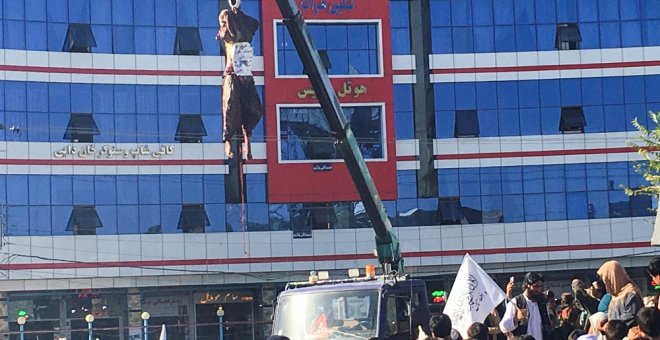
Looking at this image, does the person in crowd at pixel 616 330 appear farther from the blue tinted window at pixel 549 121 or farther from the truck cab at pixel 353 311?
the blue tinted window at pixel 549 121

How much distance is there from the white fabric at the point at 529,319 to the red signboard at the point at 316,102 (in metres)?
26.2

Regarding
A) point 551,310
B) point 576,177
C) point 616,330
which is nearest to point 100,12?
point 576,177

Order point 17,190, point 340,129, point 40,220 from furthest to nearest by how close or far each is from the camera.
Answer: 1. point 40,220
2. point 17,190
3. point 340,129

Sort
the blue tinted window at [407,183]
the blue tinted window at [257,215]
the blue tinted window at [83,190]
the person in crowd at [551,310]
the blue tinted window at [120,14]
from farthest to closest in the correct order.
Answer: the blue tinted window at [407,183] < the blue tinted window at [257,215] < the blue tinted window at [120,14] < the blue tinted window at [83,190] < the person in crowd at [551,310]

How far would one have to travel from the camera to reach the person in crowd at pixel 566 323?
41.9 feet

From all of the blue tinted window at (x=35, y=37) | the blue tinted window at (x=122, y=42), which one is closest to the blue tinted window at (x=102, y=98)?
the blue tinted window at (x=122, y=42)

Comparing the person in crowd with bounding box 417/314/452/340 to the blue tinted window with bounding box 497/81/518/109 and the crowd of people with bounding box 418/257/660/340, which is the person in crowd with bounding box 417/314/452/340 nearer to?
the crowd of people with bounding box 418/257/660/340

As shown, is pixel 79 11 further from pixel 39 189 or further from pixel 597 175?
pixel 597 175

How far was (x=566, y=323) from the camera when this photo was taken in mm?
13172

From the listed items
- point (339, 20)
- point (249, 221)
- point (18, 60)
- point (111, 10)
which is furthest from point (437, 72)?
point (18, 60)

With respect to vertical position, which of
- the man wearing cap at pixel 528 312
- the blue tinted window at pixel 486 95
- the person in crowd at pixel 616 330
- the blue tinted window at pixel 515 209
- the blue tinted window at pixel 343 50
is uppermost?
the blue tinted window at pixel 343 50

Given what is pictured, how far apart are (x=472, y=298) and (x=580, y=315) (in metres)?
1.44

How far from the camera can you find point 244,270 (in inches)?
1523

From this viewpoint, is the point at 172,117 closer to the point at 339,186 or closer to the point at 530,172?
the point at 339,186
